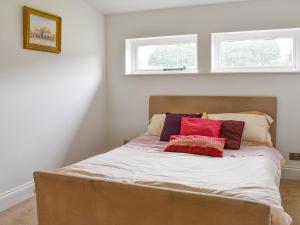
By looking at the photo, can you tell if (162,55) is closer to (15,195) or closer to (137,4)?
(137,4)

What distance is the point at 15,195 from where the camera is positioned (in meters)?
2.84

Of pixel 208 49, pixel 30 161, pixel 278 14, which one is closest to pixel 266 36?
pixel 278 14

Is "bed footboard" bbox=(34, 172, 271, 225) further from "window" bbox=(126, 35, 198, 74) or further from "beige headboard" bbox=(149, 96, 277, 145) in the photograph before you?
"window" bbox=(126, 35, 198, 74)

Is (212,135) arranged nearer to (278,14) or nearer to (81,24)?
(278,14)

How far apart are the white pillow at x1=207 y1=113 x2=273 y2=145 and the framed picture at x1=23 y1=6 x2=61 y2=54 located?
5.97ft

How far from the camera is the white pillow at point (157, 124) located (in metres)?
3.53

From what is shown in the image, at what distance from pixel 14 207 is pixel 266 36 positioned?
120 inches

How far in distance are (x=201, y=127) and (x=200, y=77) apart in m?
0.82

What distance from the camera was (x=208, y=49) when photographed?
3584 millimetres

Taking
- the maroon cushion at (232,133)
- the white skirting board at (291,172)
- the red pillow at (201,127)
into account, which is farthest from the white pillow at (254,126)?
the white skirting board at (291,172)

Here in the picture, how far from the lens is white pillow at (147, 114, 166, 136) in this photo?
353cm

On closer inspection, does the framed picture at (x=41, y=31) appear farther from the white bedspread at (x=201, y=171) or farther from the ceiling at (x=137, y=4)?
the white bedspread at (x=201, y=171)

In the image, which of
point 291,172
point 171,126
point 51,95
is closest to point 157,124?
point 171,126

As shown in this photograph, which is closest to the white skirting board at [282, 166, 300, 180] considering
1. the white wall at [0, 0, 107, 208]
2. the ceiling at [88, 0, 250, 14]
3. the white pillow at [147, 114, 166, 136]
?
the white pillow at [147, 114, 166, 136]
